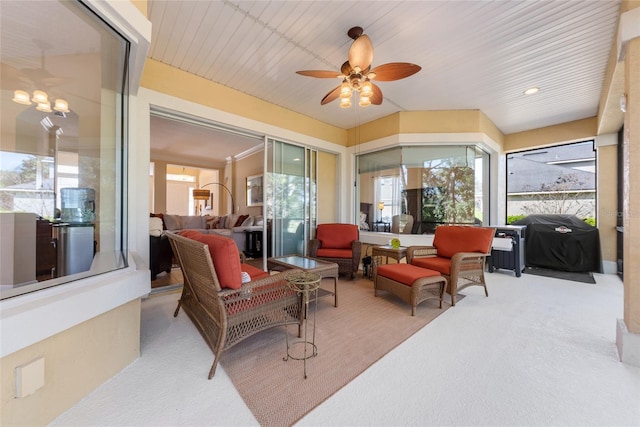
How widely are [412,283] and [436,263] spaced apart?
76 centimetres

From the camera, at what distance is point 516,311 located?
268cm

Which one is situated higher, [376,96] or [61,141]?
[376,96]

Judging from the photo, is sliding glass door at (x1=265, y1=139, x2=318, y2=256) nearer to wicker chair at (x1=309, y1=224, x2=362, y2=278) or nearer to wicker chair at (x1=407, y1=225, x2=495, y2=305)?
wicker chair at (x1=309, y1=224, x2=362, y2=278)

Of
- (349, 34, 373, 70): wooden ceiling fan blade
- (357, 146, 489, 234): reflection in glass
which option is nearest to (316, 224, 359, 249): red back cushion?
(357, 146, 489, 234): reflection in glass

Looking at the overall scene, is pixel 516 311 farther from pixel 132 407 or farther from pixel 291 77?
pixel 291 77

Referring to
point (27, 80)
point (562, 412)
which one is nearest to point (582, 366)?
point (562, 412)

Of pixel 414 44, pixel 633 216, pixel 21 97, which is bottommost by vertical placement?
pixel 633 216

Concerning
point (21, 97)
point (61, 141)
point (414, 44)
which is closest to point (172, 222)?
point (61, 141)

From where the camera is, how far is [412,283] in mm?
2623

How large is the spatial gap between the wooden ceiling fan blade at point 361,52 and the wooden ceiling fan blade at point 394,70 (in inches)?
5.3

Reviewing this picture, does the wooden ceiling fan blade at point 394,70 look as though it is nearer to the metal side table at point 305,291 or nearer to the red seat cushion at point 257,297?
the metal side table at point 305,291

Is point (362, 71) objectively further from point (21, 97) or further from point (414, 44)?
point (21, 97)

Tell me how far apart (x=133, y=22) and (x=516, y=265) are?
5635mm

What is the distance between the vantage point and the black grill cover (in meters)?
4.29
